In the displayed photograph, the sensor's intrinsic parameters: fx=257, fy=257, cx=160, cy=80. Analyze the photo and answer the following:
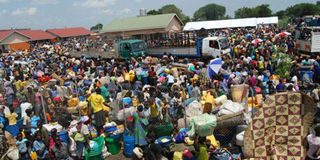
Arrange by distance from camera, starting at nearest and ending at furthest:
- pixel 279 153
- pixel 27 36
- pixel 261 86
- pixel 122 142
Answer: pixel 279 153
pixel 122 142
pixel 261 86
pixel 27 36

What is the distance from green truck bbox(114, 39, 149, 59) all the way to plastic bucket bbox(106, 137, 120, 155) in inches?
536

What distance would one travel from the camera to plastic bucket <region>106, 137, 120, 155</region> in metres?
7.28

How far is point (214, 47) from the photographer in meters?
18.0

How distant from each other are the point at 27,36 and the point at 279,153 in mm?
53474

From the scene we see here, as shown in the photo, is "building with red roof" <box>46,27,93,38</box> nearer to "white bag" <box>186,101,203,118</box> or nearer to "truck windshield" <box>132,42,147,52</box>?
"truck windshield" <box>132,42,147,52</box>

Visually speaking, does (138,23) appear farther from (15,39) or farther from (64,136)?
(64,136)

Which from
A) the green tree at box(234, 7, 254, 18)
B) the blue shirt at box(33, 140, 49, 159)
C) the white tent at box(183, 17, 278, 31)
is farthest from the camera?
the green tree at box(234, 7, 254, 18)

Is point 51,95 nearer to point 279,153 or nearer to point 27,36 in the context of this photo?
point 279,153

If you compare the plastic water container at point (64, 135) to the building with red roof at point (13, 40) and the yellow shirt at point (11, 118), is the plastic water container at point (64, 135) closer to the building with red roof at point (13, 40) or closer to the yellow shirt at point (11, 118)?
the yellow shirt at point (11, 118)

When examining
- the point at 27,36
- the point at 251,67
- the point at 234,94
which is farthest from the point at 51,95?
the point at 27,36

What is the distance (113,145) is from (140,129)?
96 cm

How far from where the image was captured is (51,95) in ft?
30.5

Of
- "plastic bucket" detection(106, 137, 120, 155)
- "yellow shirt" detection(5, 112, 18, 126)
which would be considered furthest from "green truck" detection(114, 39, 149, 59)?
"plastic bucket" detection(106, 137, 120, 155)

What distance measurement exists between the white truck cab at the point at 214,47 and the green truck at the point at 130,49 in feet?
18.1
